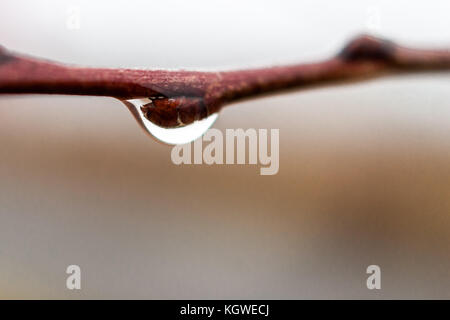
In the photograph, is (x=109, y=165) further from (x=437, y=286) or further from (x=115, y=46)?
(x=437, y=286)

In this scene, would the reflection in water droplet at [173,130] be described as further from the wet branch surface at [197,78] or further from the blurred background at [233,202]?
the blurred background at [233,202]

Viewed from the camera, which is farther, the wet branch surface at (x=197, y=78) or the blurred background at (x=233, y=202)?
the blurred background at (x=233, y=202)

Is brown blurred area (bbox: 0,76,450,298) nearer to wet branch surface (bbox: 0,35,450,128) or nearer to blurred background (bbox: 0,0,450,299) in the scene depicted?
blurred background (bbox: 0,0,450,299)

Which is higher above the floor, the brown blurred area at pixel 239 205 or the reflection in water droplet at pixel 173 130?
the brown blurred area at pixel 239 205

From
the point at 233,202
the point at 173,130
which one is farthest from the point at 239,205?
the point at 173,130

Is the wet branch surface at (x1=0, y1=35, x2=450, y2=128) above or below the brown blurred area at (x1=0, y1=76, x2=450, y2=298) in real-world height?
below

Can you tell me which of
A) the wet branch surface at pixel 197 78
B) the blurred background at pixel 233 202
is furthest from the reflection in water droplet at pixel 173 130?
the blurred background at pixel 233 202

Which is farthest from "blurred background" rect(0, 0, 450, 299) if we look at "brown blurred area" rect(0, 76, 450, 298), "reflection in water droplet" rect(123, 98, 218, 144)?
"reflection in water droplet" rect(123, 98, 218, 144)

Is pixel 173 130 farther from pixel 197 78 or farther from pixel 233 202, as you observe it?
pixel 233 202

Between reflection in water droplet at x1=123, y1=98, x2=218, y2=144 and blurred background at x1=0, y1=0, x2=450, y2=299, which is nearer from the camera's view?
reflection in water droplet at x1=123, y1=98, x2=218, y2=144

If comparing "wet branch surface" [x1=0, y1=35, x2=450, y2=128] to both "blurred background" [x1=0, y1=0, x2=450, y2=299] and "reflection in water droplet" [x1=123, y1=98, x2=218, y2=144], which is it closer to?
"reflection in water droplet" [x1=123, y1=98, x2=218, y2=144]
